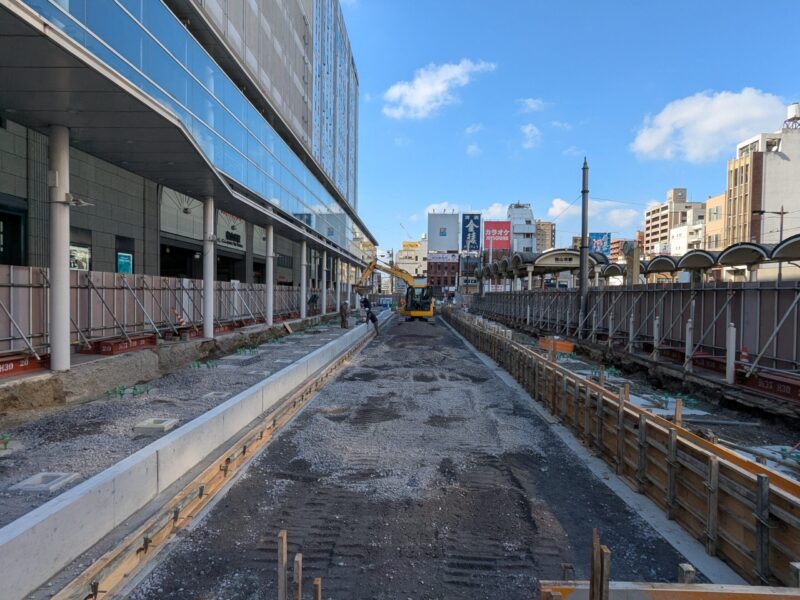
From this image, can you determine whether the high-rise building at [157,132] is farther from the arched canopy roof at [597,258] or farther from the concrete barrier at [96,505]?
the arched canopy roof at [597,258]

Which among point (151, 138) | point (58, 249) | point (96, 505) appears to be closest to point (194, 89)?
point (151, 138)

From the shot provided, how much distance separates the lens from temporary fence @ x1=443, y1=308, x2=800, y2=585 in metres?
4.02

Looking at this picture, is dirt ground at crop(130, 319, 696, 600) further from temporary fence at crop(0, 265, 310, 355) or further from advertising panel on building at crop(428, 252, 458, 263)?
advertising panel on building at crop(428, 252, 458, 263)

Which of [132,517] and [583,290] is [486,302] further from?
[132,517]

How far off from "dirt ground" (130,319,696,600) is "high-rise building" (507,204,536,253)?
103 meters

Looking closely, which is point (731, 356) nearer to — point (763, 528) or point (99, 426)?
point (763, 528)

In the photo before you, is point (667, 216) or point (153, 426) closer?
point (153, 426)

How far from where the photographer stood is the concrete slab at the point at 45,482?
5504mm

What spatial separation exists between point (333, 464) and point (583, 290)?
58.5 feet

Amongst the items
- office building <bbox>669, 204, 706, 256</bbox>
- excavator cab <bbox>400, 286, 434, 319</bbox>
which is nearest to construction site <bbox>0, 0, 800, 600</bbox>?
excavator cab <bbox>400, 286, 434, 319</bbox>

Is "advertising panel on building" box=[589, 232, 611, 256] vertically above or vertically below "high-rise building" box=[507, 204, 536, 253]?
below

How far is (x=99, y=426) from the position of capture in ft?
26.9

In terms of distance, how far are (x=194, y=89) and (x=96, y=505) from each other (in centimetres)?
1797

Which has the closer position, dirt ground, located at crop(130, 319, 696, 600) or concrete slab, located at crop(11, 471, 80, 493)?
dirt ground, located at crop(130, 319, 696, 600)
